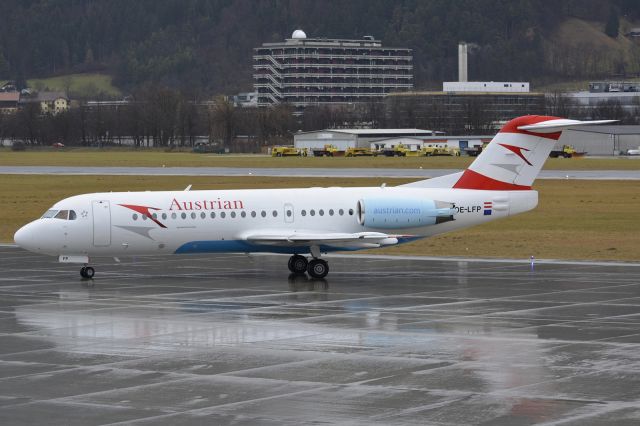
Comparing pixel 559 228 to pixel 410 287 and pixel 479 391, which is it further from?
pixel 479 391

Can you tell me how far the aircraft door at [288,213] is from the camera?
38.5m

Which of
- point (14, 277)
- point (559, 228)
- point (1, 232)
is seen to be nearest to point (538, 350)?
point (14, 277)

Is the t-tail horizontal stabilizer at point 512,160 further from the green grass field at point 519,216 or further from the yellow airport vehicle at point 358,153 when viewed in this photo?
the yellow airport vehicle at point 358,153

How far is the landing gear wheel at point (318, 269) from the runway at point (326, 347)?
0.54 meters

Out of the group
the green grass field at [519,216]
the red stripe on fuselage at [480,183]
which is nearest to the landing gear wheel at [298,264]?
the red stripe on fuselage at [480,183]

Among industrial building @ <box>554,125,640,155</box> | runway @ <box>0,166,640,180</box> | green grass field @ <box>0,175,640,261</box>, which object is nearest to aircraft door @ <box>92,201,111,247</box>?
green grass field @ <box>0,175,640,261</box>

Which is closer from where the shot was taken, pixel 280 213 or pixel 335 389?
pixel 335 389

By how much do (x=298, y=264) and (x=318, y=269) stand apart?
109cm

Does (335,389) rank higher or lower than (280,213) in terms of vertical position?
lower

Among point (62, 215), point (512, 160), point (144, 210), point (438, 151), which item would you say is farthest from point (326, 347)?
point (438, 151)

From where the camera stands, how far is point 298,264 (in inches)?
1523

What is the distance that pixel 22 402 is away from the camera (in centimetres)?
2044

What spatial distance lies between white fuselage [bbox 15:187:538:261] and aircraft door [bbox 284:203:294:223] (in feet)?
0.05

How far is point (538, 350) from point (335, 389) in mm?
5421
